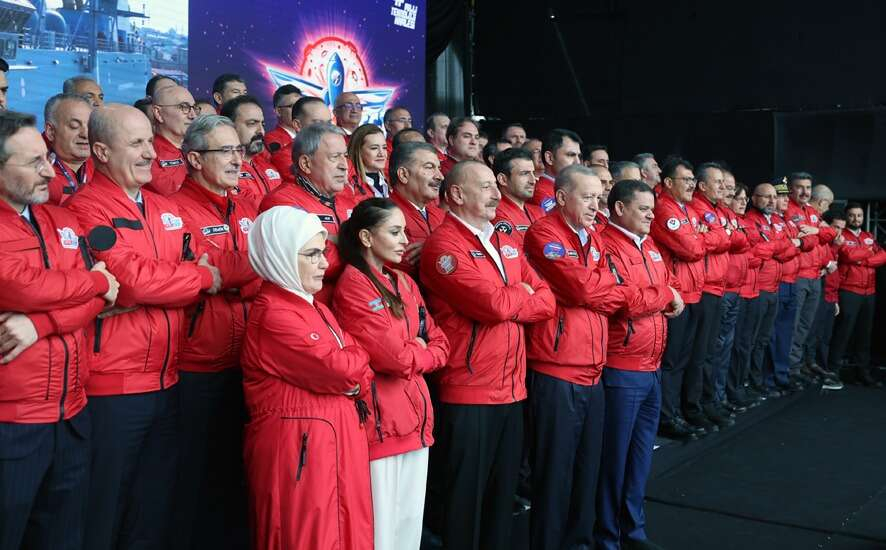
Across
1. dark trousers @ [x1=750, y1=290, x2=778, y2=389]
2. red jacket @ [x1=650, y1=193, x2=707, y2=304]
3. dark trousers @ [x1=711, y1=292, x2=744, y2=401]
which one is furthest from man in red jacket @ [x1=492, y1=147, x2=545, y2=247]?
dark trousers @ [x1=750, y1=290, x2=778, y2=389]

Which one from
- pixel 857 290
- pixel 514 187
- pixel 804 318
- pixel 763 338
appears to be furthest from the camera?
pixel 857 290

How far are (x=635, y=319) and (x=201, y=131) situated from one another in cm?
191

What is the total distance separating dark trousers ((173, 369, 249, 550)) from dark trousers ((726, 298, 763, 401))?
4293mm

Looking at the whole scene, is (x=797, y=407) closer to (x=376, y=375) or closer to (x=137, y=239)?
(x=376, y=375)

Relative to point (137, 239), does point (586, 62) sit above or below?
above

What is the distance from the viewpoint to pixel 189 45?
6.63 metres

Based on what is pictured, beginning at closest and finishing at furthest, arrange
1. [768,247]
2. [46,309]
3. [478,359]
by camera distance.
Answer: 1. [46,309]
2. [478,359]
3. [768,247]

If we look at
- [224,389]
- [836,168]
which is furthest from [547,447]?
[836,168]

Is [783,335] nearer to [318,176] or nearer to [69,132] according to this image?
[318,176]

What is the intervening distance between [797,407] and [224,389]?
512cm

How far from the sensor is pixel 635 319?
396 centimetres

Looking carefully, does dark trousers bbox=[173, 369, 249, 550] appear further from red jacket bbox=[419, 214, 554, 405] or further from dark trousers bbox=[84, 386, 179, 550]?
red jacket bbox=[419, 214, 554, 405]

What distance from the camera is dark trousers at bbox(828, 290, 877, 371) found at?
802 cm

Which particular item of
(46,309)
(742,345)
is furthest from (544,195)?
(46,309)
